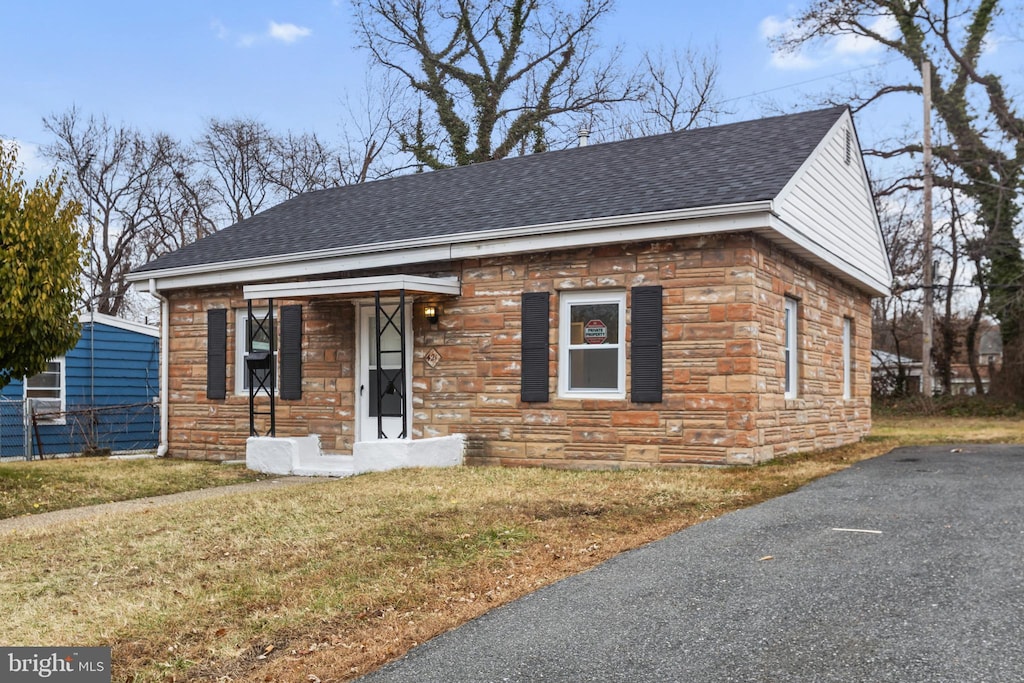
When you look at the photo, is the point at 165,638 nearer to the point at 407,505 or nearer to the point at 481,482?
the point at 407,505

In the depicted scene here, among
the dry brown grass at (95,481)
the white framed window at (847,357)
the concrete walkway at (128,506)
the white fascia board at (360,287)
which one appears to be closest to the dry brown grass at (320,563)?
the concrete walkway at (128,506)

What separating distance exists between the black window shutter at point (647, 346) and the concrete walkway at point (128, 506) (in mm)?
4055

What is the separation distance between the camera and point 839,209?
Result: 13.8 metres

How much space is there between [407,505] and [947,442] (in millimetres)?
10213

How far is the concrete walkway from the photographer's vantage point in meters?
8.55

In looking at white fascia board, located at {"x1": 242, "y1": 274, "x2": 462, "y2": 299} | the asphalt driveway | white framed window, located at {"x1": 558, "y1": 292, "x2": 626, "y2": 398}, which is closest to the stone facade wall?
white framed window, located at {"x1": 558, "y1": 292, "x2": 626, "y2": 398}

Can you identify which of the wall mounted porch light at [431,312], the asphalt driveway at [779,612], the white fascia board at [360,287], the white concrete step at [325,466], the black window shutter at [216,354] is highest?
the white fascia board at [360,287]

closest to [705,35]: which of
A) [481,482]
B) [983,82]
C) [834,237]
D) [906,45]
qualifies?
[906,45]

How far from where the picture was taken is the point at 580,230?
11.2 m

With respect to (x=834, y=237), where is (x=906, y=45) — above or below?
above

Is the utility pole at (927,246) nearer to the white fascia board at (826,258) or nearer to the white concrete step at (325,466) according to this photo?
the white fascia board at (826,258)

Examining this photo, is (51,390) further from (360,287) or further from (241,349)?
(360,287)

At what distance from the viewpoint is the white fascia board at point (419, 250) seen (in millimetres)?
10570

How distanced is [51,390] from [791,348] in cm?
1493
